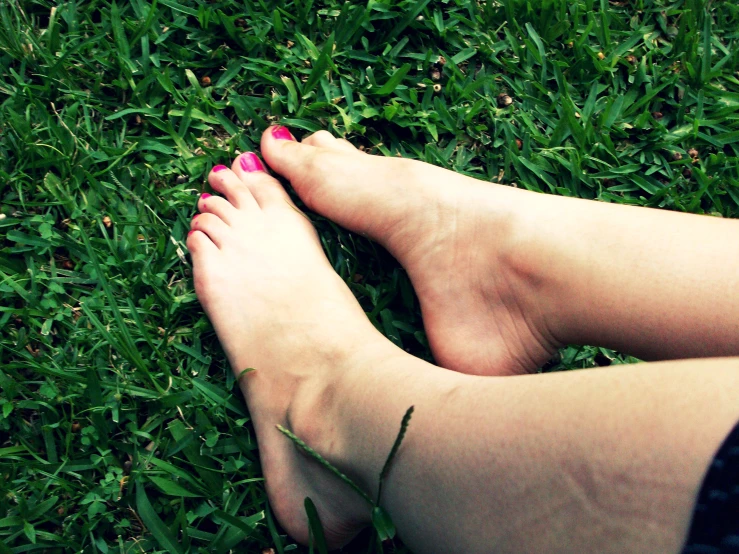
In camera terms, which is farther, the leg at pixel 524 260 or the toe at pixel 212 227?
the toe at pixel 212 227

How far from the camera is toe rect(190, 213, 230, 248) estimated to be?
1.49 meters

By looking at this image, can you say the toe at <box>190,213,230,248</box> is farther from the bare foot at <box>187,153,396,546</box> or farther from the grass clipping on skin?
the grass clipping on skin

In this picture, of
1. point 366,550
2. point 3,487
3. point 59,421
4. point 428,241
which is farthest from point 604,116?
point 3,487

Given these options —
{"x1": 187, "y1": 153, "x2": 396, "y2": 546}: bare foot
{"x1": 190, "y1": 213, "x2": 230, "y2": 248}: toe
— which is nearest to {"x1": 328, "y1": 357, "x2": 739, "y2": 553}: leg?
{"x1": 187, "y1": 153, "x2": 396, "y2": 546}: bare foot

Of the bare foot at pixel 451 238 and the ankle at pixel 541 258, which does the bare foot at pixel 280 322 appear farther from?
the ankle at pixel 541 258

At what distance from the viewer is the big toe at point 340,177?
145 cm

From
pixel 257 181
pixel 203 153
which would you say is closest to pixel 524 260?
pixel 257 181

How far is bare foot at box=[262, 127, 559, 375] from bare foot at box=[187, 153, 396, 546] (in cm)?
12

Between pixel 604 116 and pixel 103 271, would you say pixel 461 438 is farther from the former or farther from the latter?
pixel 604 116

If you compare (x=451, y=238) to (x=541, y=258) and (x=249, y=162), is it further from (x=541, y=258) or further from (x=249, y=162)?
(x=249, y=162)

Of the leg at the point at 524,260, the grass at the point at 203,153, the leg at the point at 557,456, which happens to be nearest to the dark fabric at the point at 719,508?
the leg at the point at 557,456

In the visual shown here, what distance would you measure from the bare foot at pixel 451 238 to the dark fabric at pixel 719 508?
571 mm

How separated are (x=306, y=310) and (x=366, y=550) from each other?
1.89 ft

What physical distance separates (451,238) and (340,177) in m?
0.33
